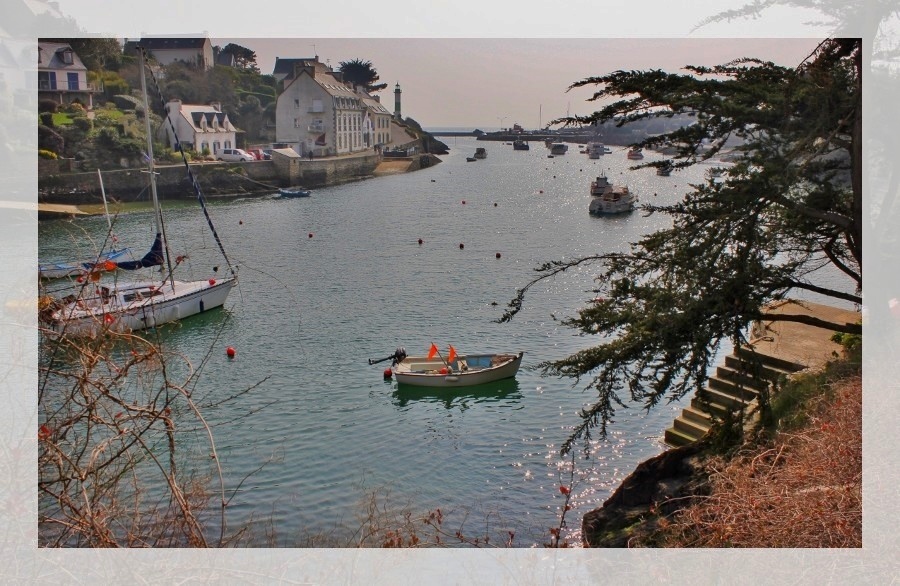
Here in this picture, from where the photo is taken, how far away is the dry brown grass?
419 centimetres

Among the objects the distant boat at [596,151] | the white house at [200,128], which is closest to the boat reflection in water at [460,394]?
the white house at [200,128]

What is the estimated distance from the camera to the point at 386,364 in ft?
38.9

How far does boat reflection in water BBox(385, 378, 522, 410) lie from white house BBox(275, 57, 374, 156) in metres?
19.6

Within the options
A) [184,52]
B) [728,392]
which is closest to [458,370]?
[728,392]

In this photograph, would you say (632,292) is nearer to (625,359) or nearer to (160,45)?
(625,359)

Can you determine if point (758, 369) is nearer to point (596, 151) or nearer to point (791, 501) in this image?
point (791, 501)

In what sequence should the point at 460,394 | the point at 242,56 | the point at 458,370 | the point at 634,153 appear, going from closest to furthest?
the point at 460,394 → the point at 458,370 → the point at 634,153 → the point at 242,56

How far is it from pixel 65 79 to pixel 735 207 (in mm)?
21383

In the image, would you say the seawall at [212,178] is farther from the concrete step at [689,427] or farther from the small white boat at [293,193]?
the concrete step at [689,427]

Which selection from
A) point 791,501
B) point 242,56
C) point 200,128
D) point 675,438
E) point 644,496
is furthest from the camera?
point 242,56

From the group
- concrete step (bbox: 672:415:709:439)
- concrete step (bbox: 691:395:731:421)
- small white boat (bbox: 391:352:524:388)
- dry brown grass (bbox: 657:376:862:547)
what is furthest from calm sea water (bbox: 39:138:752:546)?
dry brown grass (bbox: 657:376:862:547)

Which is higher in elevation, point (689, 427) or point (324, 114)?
point (324, 114)

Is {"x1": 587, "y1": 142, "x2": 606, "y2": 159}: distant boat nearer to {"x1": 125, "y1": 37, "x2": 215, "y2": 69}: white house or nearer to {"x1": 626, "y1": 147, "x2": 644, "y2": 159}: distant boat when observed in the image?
{"x1": 626, "y1": 147, "x2": 644, "y2": 159}: distant boat
